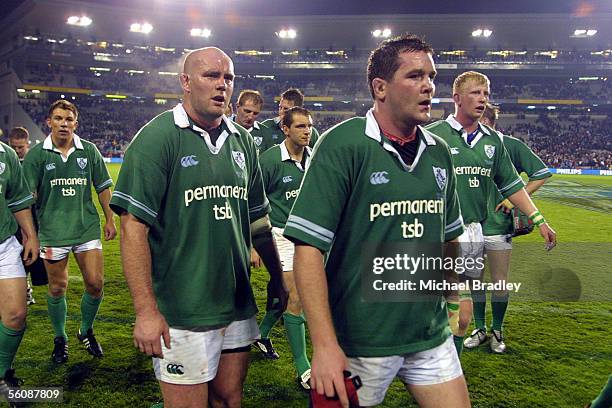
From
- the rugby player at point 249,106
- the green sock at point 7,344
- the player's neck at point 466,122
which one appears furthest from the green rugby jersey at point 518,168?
the green sock at point 7,344

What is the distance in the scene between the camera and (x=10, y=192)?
405 cm

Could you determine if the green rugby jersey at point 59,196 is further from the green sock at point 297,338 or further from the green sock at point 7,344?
the green sock at point 297,338

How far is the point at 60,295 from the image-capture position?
15.8ft

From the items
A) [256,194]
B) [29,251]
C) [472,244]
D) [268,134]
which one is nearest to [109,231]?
[29,251]

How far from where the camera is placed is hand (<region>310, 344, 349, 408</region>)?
1.76 meters

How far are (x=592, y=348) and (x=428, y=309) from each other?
13.3ft

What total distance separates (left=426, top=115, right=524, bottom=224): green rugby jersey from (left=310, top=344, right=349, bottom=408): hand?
118 inches

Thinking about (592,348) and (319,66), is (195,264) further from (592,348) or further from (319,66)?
(319,66)

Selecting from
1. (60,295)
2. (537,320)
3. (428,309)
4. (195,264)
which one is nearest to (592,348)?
(537,320)

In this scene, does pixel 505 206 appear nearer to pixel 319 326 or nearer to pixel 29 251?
pixel 319 326

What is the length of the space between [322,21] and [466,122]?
1768 inches

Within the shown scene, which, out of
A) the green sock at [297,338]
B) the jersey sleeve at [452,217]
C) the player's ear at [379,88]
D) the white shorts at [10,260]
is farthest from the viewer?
the green sock at [297,338]

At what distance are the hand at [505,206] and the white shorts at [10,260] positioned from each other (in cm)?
441

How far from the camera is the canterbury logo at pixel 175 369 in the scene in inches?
95.7
